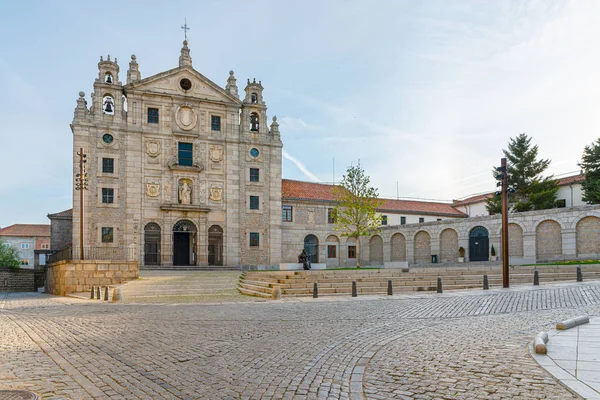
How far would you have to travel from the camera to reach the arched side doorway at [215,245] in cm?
4081

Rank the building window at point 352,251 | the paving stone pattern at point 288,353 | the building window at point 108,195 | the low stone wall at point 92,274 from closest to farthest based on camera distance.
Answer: the paving stone pattern at point 288,353 → the low stone wall at point 92,274 → the building window at point 108,195 → the building window at point 352,251

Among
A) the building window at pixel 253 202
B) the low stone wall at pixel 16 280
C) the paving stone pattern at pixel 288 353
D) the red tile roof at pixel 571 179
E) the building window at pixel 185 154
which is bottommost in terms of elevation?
the low stone wall at pixel 16 280

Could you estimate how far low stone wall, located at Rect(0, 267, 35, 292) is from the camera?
49906mm

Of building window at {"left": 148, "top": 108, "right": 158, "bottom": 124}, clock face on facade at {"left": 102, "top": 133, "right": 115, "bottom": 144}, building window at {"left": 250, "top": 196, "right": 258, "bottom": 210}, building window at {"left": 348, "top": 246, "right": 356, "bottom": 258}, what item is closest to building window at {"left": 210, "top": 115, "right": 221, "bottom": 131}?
building window at {"left": 148, "top": 108, "right": 158, "bottom": 124}

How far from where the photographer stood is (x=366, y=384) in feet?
19.3

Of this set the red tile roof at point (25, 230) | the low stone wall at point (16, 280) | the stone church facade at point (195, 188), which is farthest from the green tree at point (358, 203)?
the red tile roof at point (25, 230)

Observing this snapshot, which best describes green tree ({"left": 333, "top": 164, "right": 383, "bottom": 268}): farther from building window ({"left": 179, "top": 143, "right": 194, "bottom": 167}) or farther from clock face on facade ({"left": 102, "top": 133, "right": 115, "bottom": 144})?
clock face on facade ({"left": 102, "top": 133, "right": 115, "bottom": 144})

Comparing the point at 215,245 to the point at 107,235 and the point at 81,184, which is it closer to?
the point at 107,235

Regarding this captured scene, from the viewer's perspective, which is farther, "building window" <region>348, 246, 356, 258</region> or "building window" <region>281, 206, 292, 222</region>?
"building window" <region>348, 246, 356, 258</region>

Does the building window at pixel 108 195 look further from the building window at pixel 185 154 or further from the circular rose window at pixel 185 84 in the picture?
the circular rose window at pixel 185 84

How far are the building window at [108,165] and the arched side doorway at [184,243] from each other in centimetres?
742

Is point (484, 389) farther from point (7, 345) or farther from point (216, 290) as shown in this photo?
point (216, 290)

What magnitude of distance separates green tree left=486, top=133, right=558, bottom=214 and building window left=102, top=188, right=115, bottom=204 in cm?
3869

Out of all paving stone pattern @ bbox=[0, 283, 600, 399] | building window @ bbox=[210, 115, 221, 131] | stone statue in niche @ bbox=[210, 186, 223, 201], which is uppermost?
building window @ bbox=[210, 115, 221, 131]
